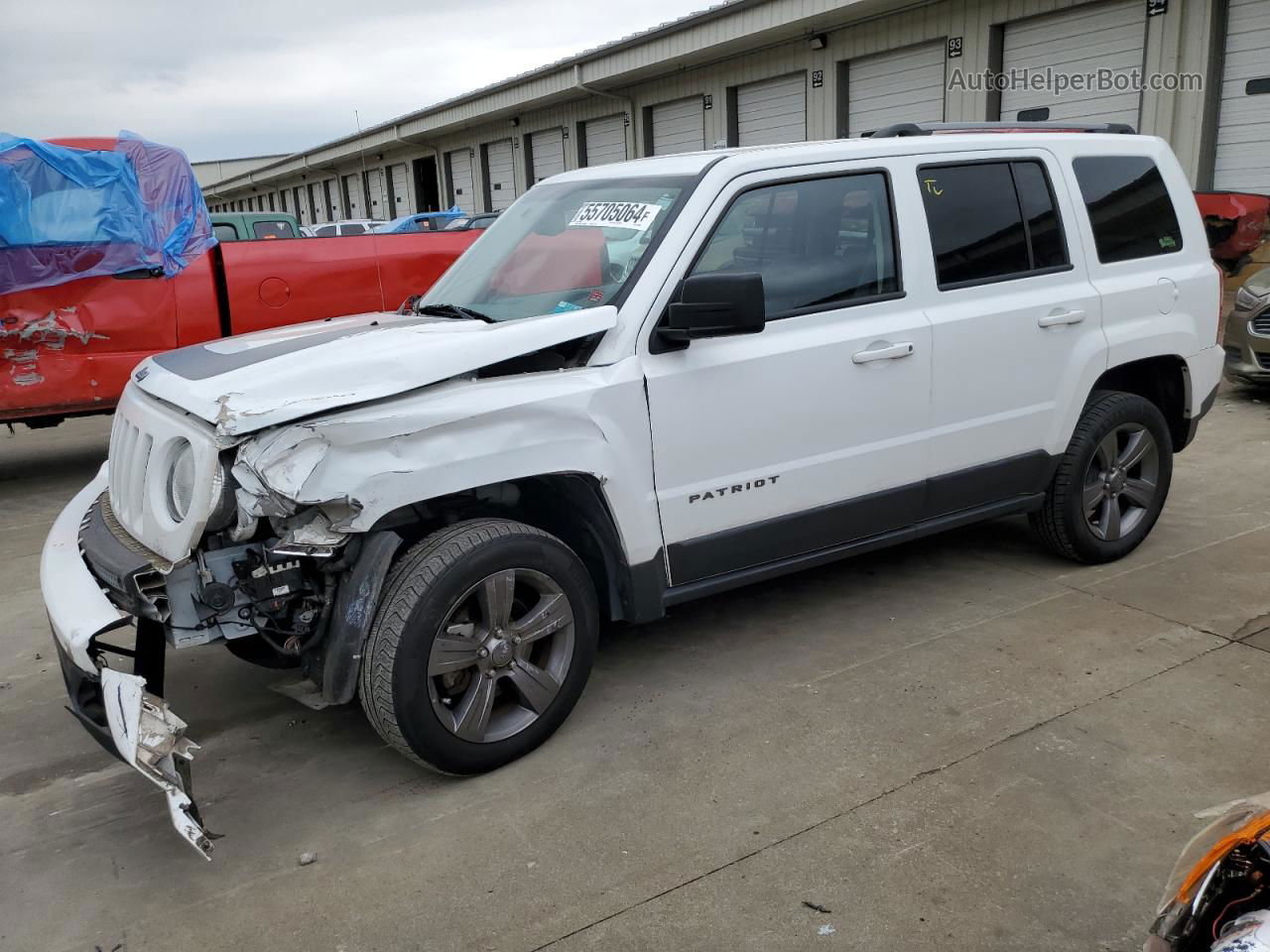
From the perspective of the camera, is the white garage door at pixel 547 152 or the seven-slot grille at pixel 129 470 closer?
the seven-slot grille at pixel 129 470

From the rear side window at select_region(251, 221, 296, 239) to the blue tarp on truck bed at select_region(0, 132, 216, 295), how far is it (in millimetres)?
4119

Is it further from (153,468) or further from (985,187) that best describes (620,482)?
(985,187)

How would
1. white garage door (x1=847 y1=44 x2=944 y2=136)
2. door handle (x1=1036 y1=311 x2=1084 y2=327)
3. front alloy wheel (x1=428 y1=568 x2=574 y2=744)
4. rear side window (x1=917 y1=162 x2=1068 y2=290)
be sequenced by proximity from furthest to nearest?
white garage door (x1=847 y1=44 x2=944 y2=136), door handle (x1=1036 y1=311 x2=1084 y2=327), rear side window (x1=917 y1=162 x2=1068 y2=290), front alloy wheel (x1=428 y1=568 x2=574 y2=744)

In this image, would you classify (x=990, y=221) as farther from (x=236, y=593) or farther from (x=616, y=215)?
(x=236, y=593)

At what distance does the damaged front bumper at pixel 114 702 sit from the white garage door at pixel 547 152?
2136 centimetres

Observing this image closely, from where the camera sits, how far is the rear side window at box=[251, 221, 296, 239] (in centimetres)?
1157

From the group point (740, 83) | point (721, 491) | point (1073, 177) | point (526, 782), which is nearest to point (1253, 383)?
point (1073, 177)

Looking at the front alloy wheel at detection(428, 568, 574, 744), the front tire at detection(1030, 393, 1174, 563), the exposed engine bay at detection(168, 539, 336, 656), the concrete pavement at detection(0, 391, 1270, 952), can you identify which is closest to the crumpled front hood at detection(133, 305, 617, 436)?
the exposed engine bay at detection(168, 539, 336, 656)

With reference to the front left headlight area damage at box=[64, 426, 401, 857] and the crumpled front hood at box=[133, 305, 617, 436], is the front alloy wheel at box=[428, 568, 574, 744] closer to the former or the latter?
the front left headlight area damage at box=[64, 426, 401, 857]

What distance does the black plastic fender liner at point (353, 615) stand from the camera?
10.1 ft

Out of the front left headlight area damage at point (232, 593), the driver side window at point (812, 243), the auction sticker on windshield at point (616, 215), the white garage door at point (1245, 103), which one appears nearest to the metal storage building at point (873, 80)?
the white garage door at point (1245, 103)

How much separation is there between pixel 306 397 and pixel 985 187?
2991mm

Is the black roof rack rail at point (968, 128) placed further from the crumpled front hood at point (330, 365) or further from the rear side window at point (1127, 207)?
the crumpled front hood at point (330, 365)

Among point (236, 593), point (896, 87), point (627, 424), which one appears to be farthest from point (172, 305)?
point (896, 87)
